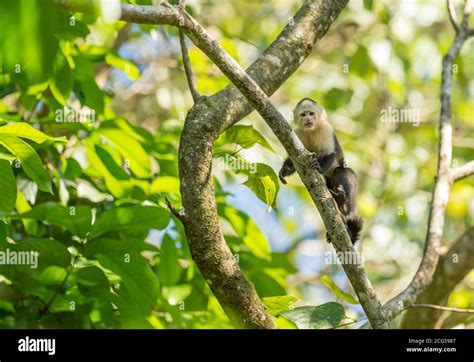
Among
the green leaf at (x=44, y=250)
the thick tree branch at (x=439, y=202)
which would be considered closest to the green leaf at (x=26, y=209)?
the green leaf at (x=44, y=250)

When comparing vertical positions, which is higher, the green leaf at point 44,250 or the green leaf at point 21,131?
the green leaf at point 21,131

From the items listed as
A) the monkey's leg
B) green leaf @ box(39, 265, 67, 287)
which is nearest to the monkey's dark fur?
the monkey's leg

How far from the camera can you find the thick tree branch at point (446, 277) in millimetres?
3773

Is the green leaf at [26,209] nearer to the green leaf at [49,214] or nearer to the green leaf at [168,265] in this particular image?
the green leaf at [49,214]

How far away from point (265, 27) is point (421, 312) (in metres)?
5.09

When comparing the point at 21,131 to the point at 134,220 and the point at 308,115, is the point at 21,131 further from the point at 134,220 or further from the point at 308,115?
the point at 308,115

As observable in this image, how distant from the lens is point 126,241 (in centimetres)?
261

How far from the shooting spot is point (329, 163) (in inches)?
155

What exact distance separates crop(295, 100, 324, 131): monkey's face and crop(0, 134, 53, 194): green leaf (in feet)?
7.66

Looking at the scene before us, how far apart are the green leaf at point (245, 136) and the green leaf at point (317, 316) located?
69cm

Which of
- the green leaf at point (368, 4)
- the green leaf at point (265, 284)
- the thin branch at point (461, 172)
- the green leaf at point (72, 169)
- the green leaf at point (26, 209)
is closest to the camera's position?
the green leaf at point (26, 209)

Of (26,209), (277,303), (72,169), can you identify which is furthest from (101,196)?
(277,303)
